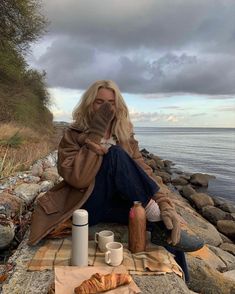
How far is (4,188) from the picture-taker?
5457 mm

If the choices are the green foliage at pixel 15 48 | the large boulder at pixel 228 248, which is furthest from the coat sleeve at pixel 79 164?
the green foliage at pixel 15 48

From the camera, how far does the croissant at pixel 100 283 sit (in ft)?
7.84

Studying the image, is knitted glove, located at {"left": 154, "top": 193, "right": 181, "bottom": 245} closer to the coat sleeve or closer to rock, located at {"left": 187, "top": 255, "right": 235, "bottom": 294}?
the coat sleeve

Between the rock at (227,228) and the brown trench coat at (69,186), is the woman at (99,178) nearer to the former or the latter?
the brown trench coat at (69,186)

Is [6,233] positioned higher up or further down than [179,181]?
higher up

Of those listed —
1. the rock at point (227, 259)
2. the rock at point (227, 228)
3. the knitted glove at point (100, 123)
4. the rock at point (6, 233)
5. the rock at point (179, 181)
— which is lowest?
the rock at point (179, 181)

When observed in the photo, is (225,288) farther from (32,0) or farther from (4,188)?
(32,0)

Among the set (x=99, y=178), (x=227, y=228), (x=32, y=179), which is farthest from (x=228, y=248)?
(x=99, y=178)

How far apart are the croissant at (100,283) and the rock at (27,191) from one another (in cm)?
277

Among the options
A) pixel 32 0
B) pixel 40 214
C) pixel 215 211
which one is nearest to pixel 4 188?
pixel 40 214

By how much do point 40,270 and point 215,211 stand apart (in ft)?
29.9

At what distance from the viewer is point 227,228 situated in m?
9.54

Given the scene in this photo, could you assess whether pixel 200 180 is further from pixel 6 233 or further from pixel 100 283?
pixel 100 283

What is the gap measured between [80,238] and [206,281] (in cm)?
190
